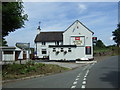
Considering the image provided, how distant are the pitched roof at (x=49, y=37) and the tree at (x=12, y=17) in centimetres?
4480

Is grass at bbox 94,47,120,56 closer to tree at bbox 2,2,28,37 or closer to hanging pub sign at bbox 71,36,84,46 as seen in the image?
Result: hanging pub sign at bbox 71,36,84,46

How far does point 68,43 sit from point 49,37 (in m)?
9.87

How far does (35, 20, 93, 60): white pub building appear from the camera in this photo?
4750 centimetres

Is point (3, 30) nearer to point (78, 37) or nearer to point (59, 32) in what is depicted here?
point (78, 37)

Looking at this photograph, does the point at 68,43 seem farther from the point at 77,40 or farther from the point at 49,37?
the point at 49,37

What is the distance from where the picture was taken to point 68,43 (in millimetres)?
58031

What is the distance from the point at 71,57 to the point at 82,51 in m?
7.66

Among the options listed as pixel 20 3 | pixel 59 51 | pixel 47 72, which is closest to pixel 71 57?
pixel 59 51

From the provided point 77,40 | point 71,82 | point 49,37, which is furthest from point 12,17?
point 49,37

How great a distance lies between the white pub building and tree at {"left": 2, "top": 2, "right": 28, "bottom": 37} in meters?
28.1

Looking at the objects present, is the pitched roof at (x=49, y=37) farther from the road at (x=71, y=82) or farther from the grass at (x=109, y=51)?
the road at (x=71, y=82)

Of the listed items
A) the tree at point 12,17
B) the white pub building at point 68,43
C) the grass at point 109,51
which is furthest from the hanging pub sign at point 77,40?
the tree at point 12,17

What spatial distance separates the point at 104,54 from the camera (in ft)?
251

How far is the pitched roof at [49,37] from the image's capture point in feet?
213
